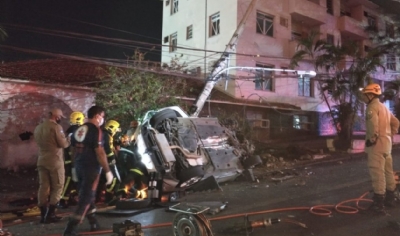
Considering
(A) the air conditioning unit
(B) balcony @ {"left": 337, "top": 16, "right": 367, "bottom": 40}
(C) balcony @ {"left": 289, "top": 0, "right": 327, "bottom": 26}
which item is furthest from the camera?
(B) balcony @ {"left": 337, "top": 16, "right": 367, "bottom": 40}


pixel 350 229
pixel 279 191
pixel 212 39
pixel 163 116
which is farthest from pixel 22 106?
pixel 212 39

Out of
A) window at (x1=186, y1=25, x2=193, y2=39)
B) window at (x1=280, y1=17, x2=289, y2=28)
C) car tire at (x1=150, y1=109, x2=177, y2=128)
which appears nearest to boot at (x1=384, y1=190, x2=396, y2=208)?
car tire at (x1=150, y1=109, x2=177, y2=128)

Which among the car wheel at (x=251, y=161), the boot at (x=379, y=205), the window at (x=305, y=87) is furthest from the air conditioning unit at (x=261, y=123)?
the boot at (x=379, y=205)

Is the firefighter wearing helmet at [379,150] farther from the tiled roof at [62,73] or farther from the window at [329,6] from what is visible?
the window at [329,6]

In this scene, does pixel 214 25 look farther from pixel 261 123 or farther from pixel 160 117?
pixel 160 117

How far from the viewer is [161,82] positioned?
11.1 metres

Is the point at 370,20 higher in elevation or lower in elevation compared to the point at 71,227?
higher

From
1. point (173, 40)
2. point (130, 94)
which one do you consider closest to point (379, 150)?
point (130, 94)

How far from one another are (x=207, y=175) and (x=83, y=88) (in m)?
6.03

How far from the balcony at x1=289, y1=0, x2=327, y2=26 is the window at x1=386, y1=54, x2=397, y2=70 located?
21.3ft

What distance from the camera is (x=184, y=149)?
8.41 m

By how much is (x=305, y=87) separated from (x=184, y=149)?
15.8 m

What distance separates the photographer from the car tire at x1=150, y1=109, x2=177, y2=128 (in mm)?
8592

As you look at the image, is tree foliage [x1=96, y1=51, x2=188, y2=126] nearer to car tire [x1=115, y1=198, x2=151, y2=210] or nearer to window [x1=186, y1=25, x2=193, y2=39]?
car tire [x1=115, y1=198, x2=151, y2=210]
